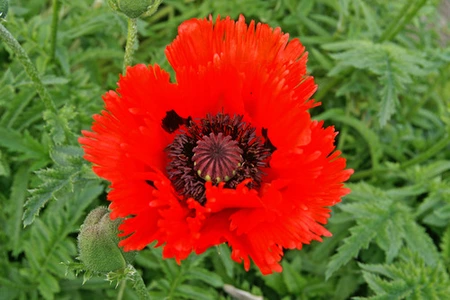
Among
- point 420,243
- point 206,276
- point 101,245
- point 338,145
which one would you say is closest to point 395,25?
point 338,145

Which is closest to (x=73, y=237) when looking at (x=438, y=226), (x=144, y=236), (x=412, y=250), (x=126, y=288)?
(x=126, y=288)

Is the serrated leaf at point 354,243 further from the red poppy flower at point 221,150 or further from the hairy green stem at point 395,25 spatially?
the hairy green stem at point 395,25

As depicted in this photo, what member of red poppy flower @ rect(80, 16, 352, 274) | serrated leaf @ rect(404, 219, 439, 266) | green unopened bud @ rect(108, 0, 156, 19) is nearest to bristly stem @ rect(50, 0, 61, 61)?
green unopened bud @ rect(108, 0, 156, 19)

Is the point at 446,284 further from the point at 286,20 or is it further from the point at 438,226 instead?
the point at 286,20

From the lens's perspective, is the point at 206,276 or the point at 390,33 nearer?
the point at 206,276

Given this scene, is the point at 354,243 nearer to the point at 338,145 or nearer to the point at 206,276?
the point at 206,276

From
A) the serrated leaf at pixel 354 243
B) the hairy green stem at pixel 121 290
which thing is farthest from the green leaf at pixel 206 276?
the serrated leaf at pixel 354 243
